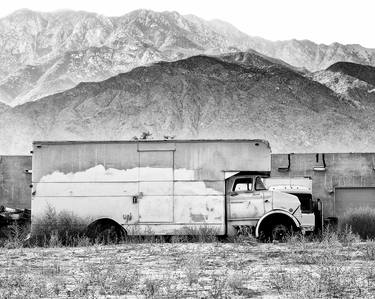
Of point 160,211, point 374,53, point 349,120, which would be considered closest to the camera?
point 160,211

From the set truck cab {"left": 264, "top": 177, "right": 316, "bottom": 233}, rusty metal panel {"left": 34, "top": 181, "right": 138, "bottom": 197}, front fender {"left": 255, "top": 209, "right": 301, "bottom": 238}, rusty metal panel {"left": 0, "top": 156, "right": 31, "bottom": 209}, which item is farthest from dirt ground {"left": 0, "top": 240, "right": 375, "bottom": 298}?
rusty metal panel {"left": 0, "top": 156, "right": 31, "bottom": 209}

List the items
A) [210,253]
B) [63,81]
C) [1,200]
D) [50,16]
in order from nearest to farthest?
[210,253], [1,200], [63,81], [50,16]

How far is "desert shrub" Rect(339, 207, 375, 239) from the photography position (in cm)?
2139

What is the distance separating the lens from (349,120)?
8506cm

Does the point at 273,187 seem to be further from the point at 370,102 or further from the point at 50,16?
the point at 50,16

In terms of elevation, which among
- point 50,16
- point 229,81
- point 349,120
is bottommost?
Result: point 349,120

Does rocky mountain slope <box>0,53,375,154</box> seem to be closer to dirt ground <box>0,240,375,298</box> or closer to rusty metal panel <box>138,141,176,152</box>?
rusty metal panel <box>138,141,176,152</box>

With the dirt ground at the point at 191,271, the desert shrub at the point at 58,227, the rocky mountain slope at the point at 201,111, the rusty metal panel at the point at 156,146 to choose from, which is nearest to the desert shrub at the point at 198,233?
the dirt ground at the point at 191,271

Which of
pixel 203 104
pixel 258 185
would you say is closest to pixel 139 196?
pixel 258 185

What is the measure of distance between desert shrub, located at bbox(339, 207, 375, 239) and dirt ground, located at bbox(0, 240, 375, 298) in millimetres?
4767

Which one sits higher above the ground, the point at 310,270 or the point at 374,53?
the point at 374,53

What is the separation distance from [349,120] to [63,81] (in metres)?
54.0

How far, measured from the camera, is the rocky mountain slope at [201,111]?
80.4 meters

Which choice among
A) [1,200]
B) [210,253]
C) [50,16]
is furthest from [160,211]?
[50,16]
